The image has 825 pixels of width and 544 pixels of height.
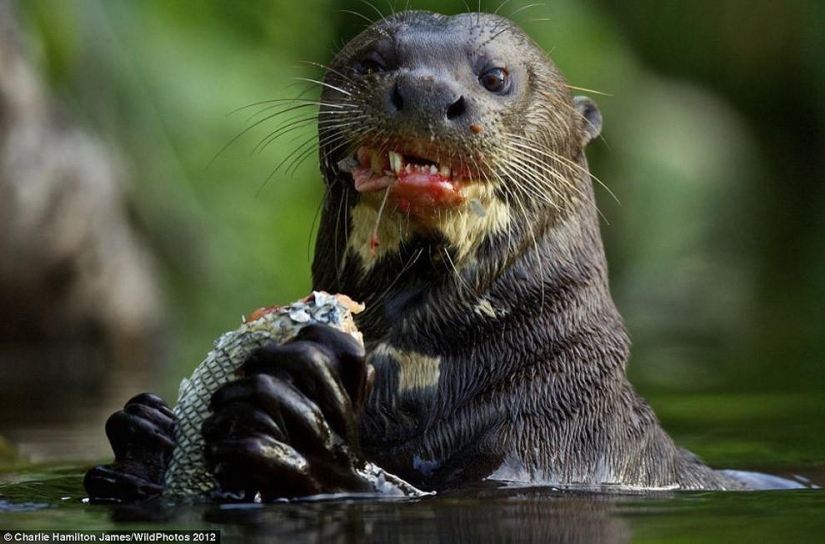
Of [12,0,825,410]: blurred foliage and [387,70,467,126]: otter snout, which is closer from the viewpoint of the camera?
[387,70,467,126]: otter snout

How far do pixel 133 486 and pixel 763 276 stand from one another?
10982 mm

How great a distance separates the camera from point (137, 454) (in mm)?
4027

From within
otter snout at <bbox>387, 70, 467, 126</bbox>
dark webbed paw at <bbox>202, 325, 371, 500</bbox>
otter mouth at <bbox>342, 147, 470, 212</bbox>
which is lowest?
dark webbed paw at <bbox>202, 325, 371, 500</bbox>

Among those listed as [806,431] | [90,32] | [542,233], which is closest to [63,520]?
[542,233]

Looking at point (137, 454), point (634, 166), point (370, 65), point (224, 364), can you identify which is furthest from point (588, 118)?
point (634, 166)

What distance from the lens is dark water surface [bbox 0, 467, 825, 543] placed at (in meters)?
3.23

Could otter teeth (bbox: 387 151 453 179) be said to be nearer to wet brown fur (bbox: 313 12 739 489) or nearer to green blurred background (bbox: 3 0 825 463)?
wet brown fur (bbox: 313 12 739 489)

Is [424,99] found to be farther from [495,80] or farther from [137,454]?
[137,454]

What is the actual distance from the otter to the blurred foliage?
2.95 meters

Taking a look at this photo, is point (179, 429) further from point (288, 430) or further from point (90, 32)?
point (90, 32)

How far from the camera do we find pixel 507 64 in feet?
14.6

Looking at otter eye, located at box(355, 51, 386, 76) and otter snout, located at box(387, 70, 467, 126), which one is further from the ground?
otter eye, located at box(355, 51, 386, 76)

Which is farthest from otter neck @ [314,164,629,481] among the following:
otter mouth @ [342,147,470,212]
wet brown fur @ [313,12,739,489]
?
otter mouth @ [342,147,470,212]

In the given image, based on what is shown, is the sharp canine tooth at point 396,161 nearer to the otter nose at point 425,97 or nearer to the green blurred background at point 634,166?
the otter nose at point 425,97
